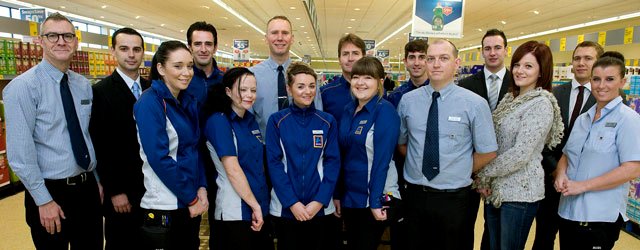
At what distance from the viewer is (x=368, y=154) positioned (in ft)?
7.75

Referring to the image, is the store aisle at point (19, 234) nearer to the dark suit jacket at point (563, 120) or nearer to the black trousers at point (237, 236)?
the black trousers at point (237, 236)

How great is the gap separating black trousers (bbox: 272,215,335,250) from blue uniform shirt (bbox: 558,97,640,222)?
1475 mm

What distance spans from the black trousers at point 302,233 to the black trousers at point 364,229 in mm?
165

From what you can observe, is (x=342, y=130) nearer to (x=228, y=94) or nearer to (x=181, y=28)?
(x=228, y=94)

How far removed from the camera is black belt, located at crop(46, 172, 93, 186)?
2279mm

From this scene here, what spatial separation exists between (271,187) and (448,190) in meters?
1.09

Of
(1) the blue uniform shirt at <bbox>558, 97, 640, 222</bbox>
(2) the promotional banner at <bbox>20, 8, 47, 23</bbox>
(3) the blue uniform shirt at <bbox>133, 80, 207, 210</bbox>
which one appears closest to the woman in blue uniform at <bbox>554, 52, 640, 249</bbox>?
(1) the blue uniform shirt at <bbox>558, 97, 640, 222</bbox>

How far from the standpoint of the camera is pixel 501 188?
2.37m

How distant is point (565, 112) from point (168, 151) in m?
2.76

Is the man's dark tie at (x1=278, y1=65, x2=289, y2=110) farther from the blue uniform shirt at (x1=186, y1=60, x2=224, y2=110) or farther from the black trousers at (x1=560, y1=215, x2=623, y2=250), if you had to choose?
the black trousers at (x1=560, y1=215, x2=623, y2=250)

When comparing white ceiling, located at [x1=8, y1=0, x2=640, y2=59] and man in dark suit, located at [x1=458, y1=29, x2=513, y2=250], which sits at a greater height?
white ceiling, located at [x1=8, y1=0, x2=640, y2=59]

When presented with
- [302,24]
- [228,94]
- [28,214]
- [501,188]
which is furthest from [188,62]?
[302,24]

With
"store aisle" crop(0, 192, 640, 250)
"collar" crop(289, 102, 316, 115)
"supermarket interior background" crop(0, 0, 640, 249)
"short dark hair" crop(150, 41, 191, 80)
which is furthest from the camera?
"supermarket interior background" crop(0, 0, 640, 249)

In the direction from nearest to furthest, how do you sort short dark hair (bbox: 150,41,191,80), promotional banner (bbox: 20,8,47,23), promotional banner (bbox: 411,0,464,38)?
short dark hair (bbox: 150,41,191,80) → promotional banner (bbox: 411,0,464,38) → promotional banner (bbox: 20,8,47,23)
